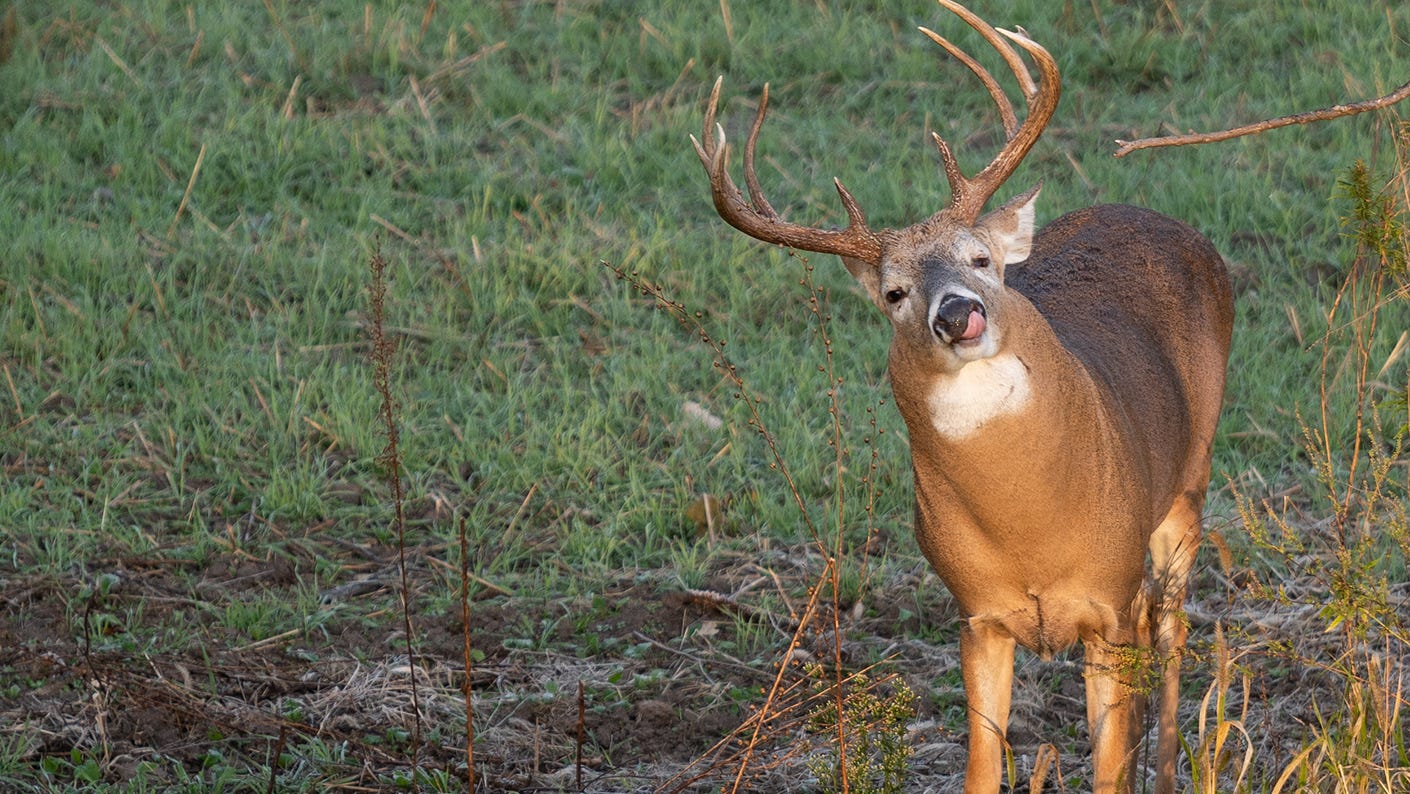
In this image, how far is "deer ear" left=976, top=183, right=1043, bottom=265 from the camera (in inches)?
160

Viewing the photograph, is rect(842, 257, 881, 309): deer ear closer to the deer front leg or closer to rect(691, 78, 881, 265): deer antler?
rect(691, 78, 881, 265): deer antler

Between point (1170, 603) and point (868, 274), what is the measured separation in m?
A: 1.14

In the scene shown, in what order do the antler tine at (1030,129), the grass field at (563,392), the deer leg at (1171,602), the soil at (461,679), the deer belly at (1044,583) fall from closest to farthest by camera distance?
the deer belly at (1044,583), the antler tine at (1030,129), the deer leg at (1171,602), the soil at (461,679), the grass field at (563,392)

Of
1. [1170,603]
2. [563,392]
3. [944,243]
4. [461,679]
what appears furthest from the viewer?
[563,392]

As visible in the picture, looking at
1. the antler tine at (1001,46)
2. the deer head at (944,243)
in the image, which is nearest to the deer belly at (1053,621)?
the deer head at (944,243)

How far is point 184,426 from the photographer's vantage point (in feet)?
21.5

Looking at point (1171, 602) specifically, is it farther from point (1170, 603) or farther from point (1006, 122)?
point (1006, 122)

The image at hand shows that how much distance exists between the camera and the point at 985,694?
422 cm

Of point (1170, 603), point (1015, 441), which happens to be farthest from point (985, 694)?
point (1015, 441)

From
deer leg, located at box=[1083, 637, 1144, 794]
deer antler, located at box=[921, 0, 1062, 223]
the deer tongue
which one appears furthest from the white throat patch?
deer leg, located at box=[1083, 637, 1144, 794]

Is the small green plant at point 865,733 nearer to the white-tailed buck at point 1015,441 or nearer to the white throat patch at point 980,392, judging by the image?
the white-tailed buck at point 1015,441

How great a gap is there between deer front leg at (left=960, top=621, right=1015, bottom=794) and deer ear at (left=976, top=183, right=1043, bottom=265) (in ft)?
2.81

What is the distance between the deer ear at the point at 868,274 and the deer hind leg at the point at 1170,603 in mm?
973

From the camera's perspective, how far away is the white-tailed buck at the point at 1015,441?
3.79 m
